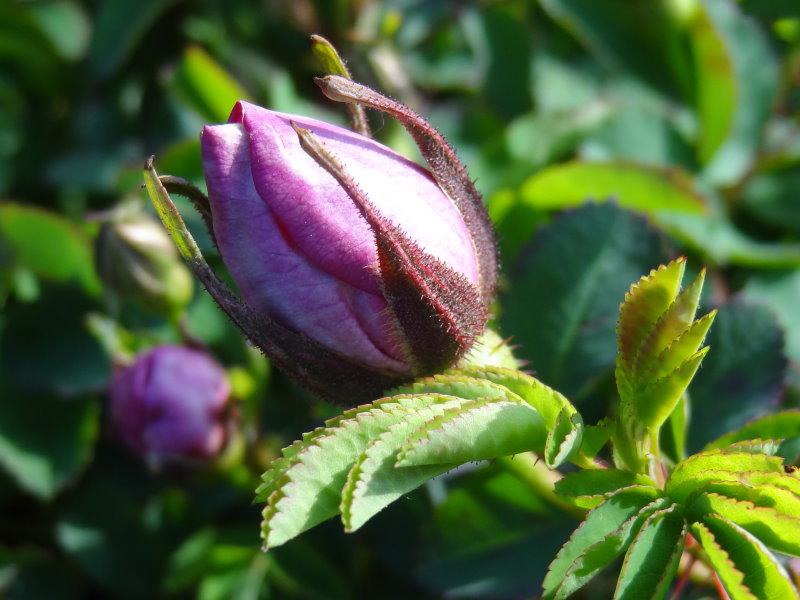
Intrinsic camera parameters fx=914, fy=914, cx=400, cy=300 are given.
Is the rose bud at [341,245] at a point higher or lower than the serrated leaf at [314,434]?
higher

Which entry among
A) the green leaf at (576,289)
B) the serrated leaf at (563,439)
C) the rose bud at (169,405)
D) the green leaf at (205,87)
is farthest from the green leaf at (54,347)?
the serrated leaf at (563,439)

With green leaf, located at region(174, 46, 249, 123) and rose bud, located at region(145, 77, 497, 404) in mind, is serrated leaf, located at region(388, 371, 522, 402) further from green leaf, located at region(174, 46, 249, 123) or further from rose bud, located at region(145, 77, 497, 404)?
green leaf, located at region(174, 46, 249, 123)

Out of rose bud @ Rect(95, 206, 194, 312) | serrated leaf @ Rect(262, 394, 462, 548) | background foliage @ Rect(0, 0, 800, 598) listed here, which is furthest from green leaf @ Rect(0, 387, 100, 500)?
serrated leaf @ Rect(262, 394, 462, 548)

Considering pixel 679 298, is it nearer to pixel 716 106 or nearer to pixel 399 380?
pixel 399 380

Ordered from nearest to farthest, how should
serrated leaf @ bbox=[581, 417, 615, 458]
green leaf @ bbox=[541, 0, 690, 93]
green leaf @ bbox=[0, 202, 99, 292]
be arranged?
serrated leaf @ bbox=[581, 417, 615, 458]
green leaf @ bbox=[0, 202, 99, 292]
green leaf @ bbox=[541, 0, 690, 93]

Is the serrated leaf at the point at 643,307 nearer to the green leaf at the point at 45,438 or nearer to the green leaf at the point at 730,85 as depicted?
the green leaf at the point at 730,85

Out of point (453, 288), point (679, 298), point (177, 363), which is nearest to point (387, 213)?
point (453, 288)
